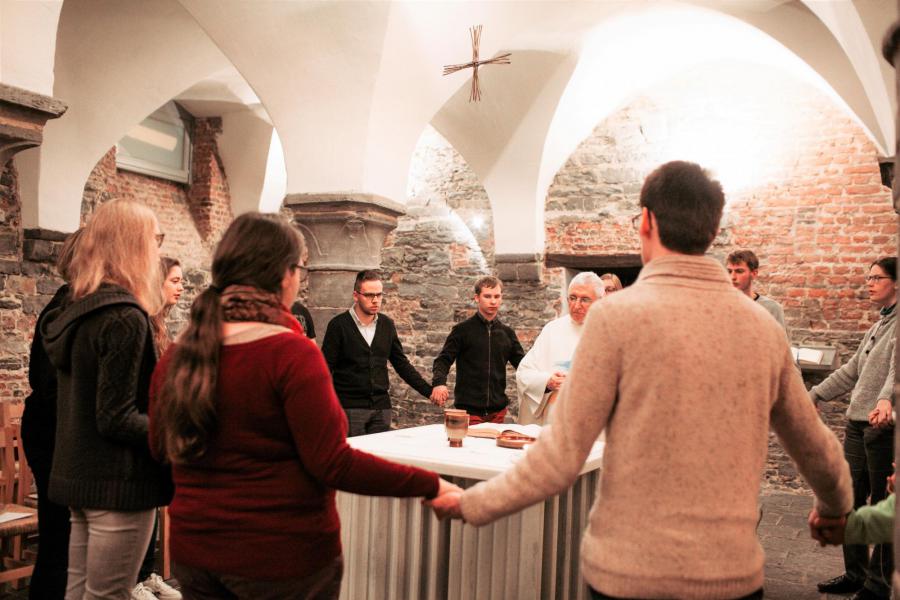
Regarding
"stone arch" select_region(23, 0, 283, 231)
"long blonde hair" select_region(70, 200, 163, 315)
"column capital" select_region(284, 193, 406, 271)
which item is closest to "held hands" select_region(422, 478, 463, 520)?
"long blonde hair" select_region(70, 200, 163, 315)

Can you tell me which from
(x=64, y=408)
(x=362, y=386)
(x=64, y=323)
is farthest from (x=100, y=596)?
(x=362, y=386)

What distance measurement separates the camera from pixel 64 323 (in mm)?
2023

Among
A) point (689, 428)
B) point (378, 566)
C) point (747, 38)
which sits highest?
point (747, 38)

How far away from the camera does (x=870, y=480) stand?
380 centimetres

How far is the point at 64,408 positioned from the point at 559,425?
1434 millimetres

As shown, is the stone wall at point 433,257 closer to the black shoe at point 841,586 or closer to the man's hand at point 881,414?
the black shoe at point 841,586

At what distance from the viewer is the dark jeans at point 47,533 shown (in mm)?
2621

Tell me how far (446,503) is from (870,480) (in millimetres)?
3042

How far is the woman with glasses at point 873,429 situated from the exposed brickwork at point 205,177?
7998 mm

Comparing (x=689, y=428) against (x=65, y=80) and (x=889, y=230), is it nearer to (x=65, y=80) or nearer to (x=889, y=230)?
(x=889, y=230)

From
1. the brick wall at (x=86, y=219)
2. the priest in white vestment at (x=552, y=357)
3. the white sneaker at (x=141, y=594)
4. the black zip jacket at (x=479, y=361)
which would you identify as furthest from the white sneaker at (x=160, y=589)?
the brick wall at (x=86, y=219)

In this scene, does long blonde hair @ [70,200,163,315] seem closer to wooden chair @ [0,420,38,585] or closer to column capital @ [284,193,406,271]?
wooden chair @ [0,420,38,585]

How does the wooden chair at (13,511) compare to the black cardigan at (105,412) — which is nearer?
the black cardigan at (105,412)

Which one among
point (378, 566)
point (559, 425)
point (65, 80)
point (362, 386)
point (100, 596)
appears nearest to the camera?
point (559, 425)
